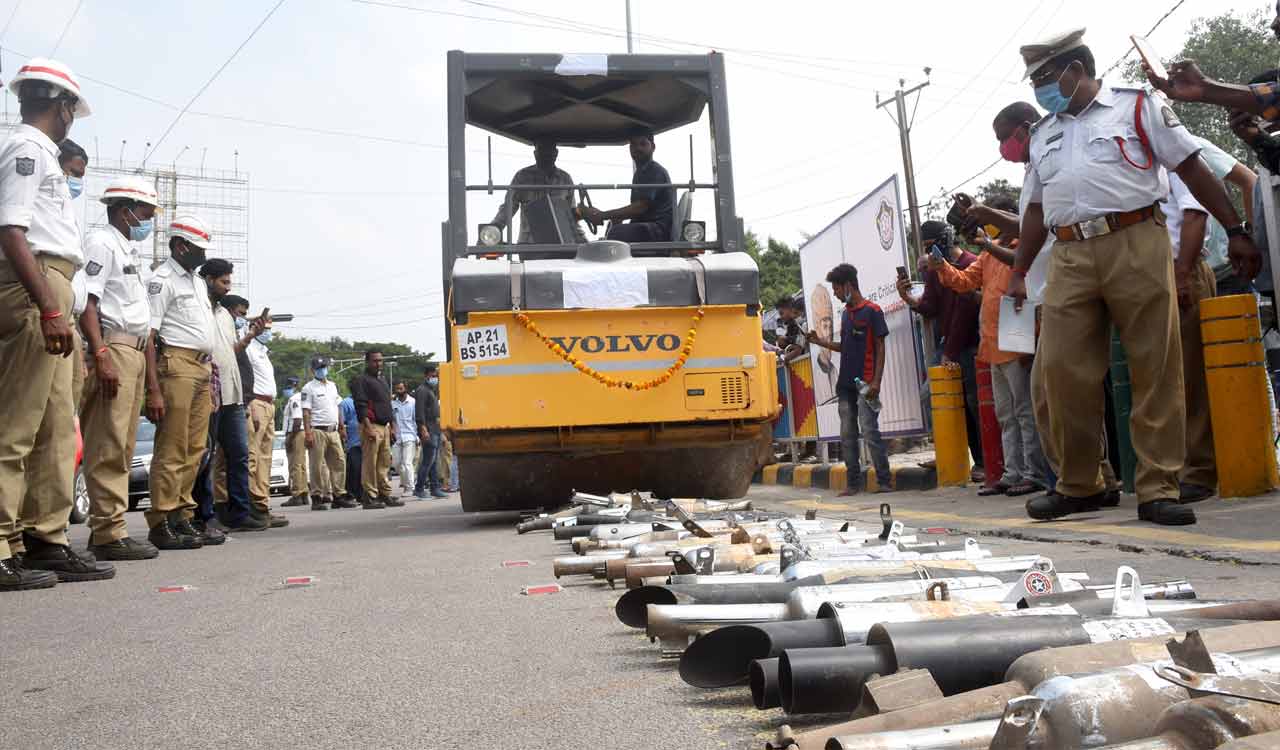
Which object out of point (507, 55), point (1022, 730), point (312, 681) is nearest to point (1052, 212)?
point (312, 681)

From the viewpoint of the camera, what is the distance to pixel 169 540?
7430 millimetres

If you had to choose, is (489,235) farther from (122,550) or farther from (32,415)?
(32,415)

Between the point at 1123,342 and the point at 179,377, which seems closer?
the point at 1123,342

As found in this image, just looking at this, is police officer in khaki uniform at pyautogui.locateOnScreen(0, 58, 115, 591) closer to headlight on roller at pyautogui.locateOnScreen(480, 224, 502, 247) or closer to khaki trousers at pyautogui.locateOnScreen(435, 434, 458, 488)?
headlight on roller at pyautogui.locateOnScreen(480, 224, 502, 247)

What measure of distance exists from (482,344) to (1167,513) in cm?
426

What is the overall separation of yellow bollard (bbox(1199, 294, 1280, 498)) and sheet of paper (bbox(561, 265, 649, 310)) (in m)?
3.41

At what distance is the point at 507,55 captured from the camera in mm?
8945

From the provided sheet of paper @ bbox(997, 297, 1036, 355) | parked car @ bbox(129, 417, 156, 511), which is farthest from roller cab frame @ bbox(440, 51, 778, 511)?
parked car @ bbox(129, 417, 156, 511)

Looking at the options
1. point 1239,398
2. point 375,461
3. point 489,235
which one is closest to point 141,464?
point 375,461

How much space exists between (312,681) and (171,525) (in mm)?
5358

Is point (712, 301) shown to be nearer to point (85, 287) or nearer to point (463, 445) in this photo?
Answer: point (463, 445)

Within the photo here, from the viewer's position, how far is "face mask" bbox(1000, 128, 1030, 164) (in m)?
6.52

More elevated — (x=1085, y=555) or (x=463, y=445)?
(x=463, y=445)

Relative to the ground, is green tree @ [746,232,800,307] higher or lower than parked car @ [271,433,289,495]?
higher
